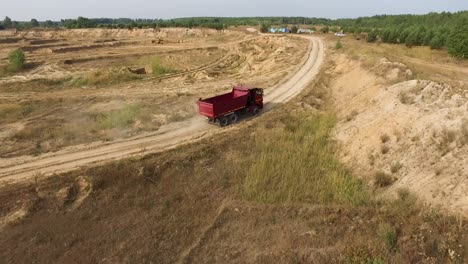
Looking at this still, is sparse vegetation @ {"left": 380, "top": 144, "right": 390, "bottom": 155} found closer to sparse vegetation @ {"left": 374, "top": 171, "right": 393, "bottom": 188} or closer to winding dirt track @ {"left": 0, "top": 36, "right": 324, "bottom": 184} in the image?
sparse vegetation @ {"left": 374, "top": 171, "right": 393, "bottom": 188}

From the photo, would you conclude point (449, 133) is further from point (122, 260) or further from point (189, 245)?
point (122, 260)

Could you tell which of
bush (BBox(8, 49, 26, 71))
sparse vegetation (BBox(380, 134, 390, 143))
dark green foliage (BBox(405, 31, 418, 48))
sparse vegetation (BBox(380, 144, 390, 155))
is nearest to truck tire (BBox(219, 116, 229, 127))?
sparse vegetation (BBox(380, 134, 390, 143))

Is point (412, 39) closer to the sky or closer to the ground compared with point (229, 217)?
closer to the sky

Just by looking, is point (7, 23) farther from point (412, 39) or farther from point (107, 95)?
point (412, 39)

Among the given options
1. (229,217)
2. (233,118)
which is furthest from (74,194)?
(233,118)

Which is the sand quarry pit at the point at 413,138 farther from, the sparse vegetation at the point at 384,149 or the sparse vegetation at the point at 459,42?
the sparse vegetation at the point at 459,42

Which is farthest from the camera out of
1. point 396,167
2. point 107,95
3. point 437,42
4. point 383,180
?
point 437,42
